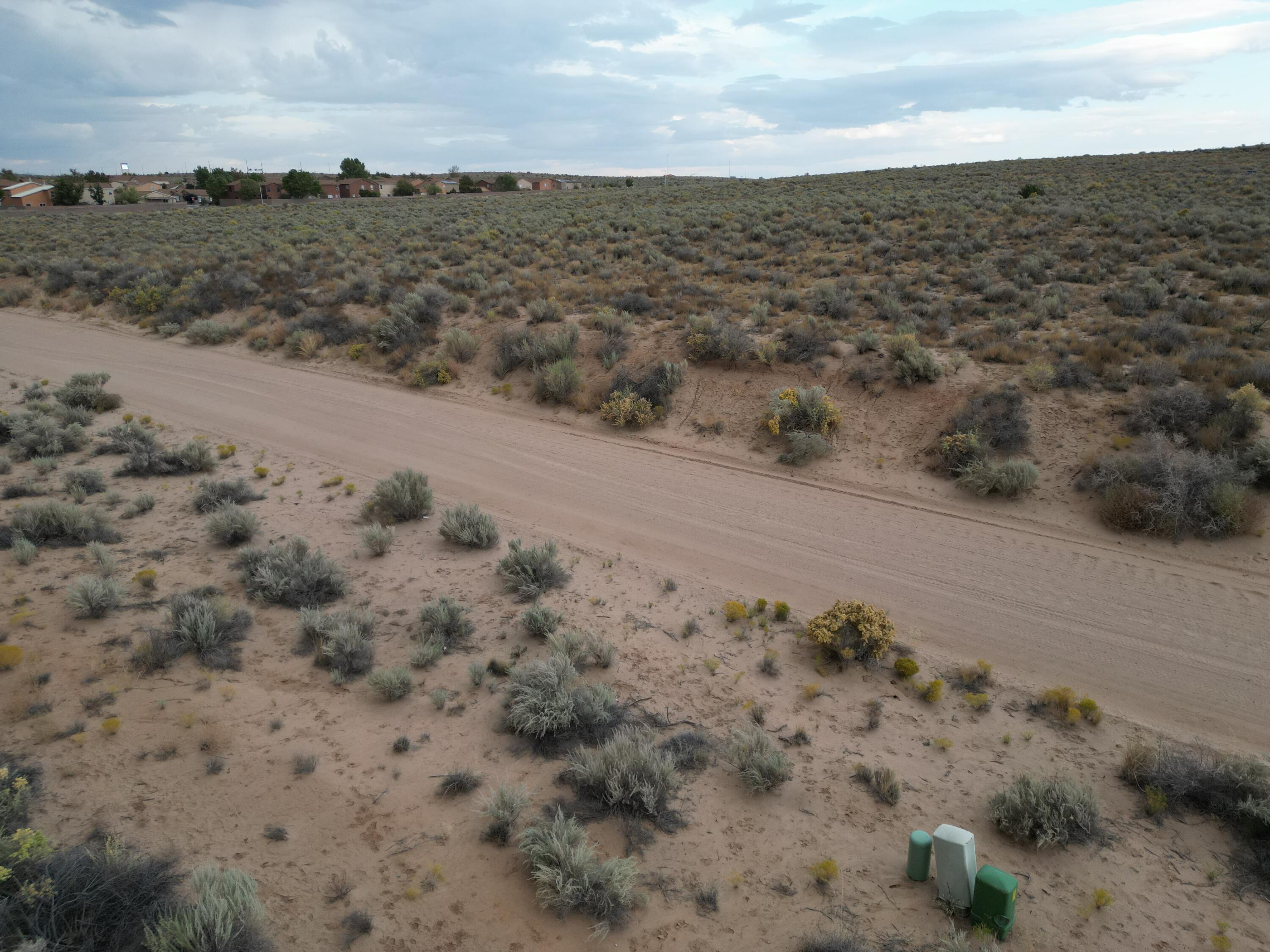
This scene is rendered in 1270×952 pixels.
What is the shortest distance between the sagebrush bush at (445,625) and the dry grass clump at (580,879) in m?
2.61

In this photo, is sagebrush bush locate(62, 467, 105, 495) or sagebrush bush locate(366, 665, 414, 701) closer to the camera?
sagebrush bush locate(366, 665, 414, 701)

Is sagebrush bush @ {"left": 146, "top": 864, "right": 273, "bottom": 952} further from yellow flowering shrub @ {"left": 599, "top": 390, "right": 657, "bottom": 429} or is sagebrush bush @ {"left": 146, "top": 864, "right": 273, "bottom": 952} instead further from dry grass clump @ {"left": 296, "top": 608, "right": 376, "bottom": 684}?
yellow flowering shrub @ {"left": 599, "top": 390, "right": 657, "bottom": 429}

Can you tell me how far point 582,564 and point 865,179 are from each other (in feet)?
148

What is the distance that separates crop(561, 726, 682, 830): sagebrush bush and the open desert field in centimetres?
3

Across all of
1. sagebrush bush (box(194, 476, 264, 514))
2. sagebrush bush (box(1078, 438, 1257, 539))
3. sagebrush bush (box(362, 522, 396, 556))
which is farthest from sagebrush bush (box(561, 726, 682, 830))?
sagebrush bush (box(1078, 438, 1257, 539))

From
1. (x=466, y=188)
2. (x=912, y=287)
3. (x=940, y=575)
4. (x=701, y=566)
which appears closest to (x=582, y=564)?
(x=701, y=566)

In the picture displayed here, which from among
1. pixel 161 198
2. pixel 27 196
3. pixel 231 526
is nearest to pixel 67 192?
pixel 27 196

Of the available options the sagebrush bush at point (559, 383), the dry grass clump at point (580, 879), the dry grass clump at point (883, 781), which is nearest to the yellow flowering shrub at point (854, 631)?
the dry grass clump at point (883, 781)

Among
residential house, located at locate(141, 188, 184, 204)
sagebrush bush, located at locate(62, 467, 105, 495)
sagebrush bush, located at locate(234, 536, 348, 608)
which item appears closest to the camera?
sagebrush bush, located at locate(234, 536, 348, 608)

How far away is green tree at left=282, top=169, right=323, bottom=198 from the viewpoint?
218 feet

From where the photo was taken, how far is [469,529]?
27.3 ft

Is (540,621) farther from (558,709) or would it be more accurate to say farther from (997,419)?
(997,419)

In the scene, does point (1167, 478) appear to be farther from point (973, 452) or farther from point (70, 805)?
point (70, 805)

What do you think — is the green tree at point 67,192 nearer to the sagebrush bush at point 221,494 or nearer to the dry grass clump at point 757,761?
the sagebrush bush at point 221,494
